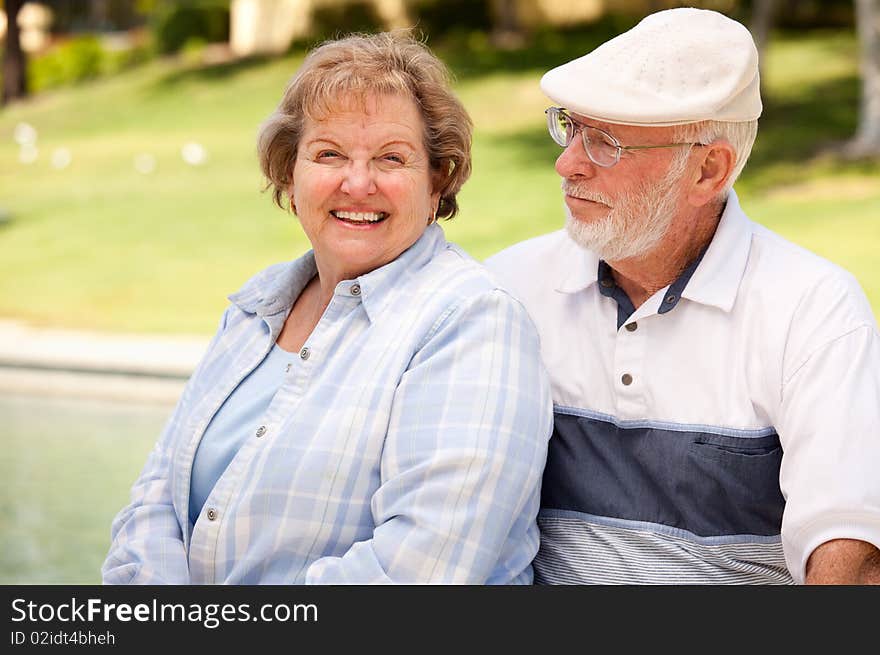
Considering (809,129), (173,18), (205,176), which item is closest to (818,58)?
(809,129)

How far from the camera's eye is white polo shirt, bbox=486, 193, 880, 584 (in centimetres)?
196

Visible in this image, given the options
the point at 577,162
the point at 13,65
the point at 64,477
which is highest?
the point at 577,162

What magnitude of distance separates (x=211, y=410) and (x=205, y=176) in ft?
42.3

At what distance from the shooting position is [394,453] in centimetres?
196

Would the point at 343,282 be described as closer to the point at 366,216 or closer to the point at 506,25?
the point at 366,216

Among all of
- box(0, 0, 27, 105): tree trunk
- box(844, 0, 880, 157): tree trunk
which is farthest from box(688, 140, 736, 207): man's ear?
box(0, 0, 27, 105): tree trunk

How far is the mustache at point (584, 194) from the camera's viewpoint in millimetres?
2176

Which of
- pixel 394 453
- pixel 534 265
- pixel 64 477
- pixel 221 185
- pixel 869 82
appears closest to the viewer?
pixel 394 453

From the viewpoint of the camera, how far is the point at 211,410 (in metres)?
2.21

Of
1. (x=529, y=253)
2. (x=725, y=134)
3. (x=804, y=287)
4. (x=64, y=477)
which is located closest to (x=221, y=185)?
(x=64, y=477)

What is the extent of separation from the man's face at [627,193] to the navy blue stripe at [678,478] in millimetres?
308

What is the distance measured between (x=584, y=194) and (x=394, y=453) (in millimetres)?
567

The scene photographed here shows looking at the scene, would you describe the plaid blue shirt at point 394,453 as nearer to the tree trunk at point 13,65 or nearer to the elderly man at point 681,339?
the elderly man at point 681,339

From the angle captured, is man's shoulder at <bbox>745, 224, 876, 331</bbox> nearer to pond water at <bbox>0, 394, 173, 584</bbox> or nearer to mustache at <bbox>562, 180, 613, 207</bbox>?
mustache at <bbox>562, 180, 613, 207</bbox>
